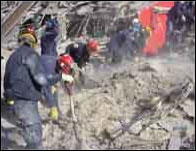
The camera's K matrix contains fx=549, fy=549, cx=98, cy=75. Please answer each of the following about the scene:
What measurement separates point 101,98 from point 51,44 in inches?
49.5

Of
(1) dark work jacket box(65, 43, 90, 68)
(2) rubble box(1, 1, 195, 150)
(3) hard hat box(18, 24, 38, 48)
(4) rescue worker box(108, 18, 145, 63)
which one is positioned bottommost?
(2) rubble box(1, 1, 195, 150)

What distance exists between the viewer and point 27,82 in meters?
6.55

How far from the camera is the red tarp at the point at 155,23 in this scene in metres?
14.7

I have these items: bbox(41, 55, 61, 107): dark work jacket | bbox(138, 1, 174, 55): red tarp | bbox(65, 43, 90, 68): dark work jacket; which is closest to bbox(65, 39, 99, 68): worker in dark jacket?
bbox(65, 43, 90, 68): dark work jacket

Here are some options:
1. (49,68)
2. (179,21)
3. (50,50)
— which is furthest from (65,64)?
(179,21)

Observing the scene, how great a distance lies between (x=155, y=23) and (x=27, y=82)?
939 cm

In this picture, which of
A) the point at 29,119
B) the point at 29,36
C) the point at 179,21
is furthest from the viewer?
the point at 179,21

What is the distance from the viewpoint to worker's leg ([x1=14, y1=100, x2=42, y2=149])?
22.1ft

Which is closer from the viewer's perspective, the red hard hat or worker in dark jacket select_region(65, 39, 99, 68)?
the red hard hat

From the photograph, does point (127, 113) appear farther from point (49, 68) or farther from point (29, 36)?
point (29, 36)

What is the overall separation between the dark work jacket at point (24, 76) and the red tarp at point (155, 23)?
8.14m

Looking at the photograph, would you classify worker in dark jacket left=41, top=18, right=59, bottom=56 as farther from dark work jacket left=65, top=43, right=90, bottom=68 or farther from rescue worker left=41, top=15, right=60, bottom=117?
dark work jacket left=65, top=43, right=90, bottom=68

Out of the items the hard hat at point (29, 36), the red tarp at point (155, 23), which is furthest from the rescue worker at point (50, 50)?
the red tarp at point (155, 23)

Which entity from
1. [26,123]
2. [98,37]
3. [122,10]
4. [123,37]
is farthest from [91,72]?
[26,123]
